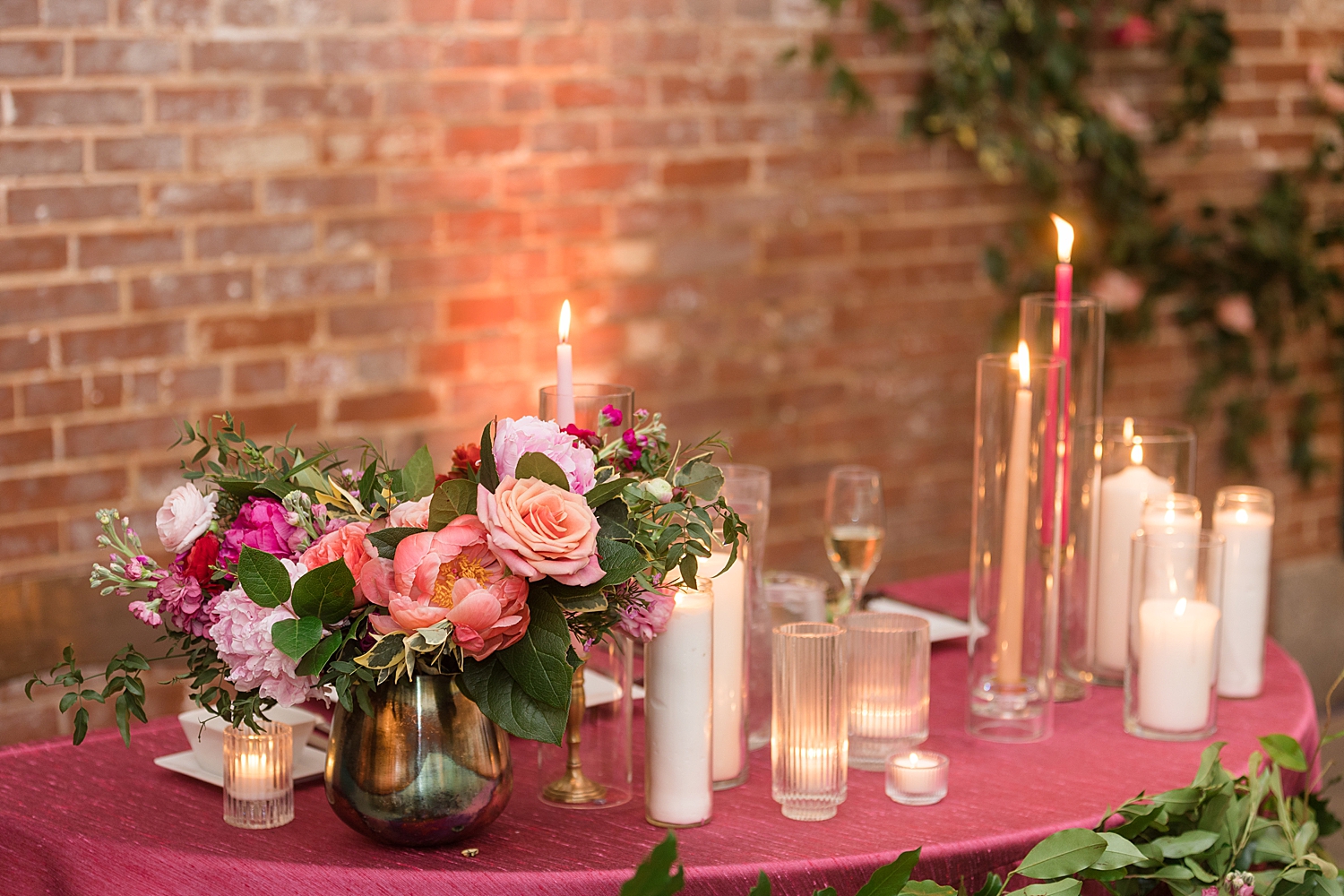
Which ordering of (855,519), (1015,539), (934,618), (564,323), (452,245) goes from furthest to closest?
(452,245), (934,618), (855,519), (1015,539), (564,323)

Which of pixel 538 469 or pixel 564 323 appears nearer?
pixel 538 469

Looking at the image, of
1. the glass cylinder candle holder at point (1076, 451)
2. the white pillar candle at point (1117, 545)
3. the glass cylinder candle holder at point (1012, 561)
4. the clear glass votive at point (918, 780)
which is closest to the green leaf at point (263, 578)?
the clear glass votive at point (918, 780)

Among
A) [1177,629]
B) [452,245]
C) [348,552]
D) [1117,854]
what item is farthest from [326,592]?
[452,245]

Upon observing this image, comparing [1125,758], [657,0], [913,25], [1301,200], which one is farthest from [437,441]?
[1301,200]

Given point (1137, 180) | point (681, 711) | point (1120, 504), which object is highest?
point (1137, 180)

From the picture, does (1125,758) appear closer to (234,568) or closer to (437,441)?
(234,568)

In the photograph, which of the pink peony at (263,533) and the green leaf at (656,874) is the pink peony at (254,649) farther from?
the green leaf at (656,874)

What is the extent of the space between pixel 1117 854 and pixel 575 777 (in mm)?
407

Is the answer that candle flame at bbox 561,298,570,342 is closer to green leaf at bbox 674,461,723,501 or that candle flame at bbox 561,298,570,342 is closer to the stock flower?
green leaf at bbox 674,461,723,501

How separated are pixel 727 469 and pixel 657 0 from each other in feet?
4.82

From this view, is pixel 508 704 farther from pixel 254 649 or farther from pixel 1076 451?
pixel 1076 451

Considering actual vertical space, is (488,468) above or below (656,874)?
above

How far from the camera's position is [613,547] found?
1.02 meters

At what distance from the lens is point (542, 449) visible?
1017 mm
